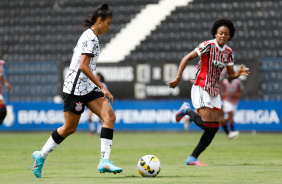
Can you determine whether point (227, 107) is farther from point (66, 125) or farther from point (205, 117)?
point (66, 125)

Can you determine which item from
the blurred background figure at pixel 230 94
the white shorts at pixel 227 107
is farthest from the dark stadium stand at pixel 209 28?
the white shorts at pixel 227 107

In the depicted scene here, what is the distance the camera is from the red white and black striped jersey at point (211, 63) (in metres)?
9.03

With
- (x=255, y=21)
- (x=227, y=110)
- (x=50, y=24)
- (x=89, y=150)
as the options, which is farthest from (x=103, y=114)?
(x=50, y=24)

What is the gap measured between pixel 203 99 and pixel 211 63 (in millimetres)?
562

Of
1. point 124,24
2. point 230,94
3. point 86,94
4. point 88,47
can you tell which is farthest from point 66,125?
point 124,24

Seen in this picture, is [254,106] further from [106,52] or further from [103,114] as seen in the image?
[103,114]

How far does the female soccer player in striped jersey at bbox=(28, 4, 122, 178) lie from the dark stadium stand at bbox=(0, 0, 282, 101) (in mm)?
13138

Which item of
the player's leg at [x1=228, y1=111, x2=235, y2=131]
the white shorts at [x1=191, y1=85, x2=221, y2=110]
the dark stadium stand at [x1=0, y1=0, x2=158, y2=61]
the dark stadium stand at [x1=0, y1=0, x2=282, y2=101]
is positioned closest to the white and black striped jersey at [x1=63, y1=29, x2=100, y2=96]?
the white shorts at [x1=191, y1=85, x2=221, y2=110]

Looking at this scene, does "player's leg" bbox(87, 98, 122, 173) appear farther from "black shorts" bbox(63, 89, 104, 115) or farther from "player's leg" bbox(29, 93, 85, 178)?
"player's leg" bbox(29, 93, 85, 178)

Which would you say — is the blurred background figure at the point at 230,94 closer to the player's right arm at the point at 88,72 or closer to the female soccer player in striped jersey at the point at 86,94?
the female soccer player in striped jersey at the point at 86,94

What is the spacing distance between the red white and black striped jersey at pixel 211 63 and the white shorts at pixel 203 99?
0.21 ft

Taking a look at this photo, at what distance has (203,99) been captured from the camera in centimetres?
902

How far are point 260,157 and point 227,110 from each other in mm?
8190

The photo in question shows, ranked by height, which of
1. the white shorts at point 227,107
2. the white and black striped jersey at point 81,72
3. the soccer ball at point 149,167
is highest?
the white and black striped jersey at point 81,72
